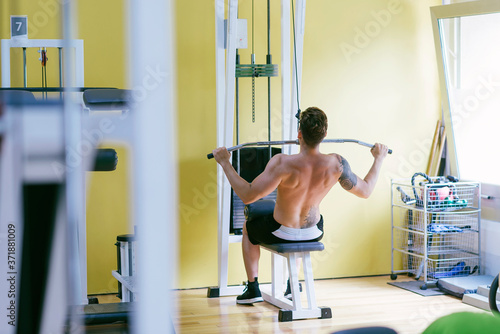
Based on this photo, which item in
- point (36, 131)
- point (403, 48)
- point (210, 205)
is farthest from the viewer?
point (403, 48)

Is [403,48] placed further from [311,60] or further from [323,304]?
[323,304]

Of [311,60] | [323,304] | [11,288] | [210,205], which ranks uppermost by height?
[311,60]

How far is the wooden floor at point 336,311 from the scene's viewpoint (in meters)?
3.79

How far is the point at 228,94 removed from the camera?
4.30 meters

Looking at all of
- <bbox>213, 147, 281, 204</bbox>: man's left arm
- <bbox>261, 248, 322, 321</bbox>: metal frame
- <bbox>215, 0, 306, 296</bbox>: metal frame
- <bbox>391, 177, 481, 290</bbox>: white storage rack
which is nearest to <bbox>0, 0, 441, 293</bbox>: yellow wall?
<bbox>391, 177, 481, 290</bbox>: white storage rack

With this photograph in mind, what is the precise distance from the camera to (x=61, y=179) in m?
0.88

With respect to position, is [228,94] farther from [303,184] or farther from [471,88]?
[471,88]

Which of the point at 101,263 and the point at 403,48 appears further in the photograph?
the point at 403,48

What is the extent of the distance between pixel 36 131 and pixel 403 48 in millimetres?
4662

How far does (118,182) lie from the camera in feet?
15.0

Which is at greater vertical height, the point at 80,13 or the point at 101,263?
the point at 80,13

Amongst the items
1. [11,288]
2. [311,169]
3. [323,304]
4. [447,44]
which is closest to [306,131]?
[311,169]

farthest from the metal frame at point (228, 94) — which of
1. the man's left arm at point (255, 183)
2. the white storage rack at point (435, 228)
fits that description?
the white storage rack at point (435, 228)

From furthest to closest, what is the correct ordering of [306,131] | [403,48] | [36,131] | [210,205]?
[403,48] < [210,205] < [306,131] < [36,131]
